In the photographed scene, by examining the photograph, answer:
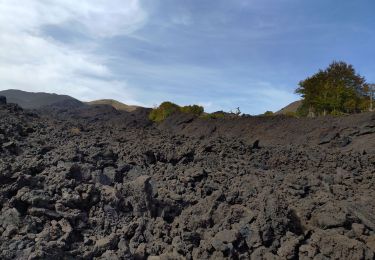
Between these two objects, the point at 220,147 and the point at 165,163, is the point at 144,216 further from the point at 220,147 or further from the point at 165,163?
the point at 220,147

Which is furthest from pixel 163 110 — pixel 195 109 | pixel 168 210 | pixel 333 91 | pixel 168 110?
pixel 168 210

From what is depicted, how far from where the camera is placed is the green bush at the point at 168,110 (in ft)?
115

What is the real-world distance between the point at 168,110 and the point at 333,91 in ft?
42.0

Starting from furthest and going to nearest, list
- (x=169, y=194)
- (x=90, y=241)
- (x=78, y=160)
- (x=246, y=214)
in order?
(x=78, y=160) < (x=169, y=194) < (x=246, y=214) < (x=90, y=241)

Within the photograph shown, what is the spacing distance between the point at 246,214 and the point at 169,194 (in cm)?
135

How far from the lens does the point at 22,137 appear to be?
11.2 metres

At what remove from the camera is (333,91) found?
1171 inches

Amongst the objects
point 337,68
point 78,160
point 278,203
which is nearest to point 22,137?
point 78,160

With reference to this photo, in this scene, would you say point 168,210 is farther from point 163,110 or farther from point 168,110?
point 163,110

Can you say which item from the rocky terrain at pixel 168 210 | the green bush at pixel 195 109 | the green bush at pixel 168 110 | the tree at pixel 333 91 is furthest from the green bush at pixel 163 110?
the rocky terrain at pixel 168 210

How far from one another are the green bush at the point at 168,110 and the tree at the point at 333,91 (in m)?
8.03

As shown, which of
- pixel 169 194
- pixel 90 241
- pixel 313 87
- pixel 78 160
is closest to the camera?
pixel 90 241

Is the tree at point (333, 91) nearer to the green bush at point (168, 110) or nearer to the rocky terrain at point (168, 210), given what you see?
the green bush at point (168, 110)

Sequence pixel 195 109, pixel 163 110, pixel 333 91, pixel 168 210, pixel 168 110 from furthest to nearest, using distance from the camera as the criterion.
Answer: pixel 163 110 → pixel 168 110 → pixel 195 109 → pixel 333 91 → pixel 168 210
